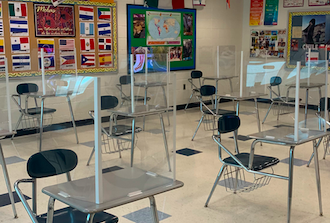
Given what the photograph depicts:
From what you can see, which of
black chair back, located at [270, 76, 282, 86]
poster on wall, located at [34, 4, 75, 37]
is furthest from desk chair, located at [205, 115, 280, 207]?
poster on wall, located at [34, 4, 75, 37]

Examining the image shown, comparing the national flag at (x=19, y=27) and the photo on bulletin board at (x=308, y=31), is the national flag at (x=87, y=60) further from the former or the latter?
the photo on bulletin board at (x=308, y=31)

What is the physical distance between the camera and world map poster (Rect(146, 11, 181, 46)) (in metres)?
7.57

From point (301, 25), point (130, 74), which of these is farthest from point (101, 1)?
point (301, 25)

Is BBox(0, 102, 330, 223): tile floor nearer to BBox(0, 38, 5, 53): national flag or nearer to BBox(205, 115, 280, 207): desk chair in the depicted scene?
BBox(205, 115, 280, 207): desk chair

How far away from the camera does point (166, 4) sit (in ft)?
24.7

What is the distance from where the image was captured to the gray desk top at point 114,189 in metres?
1.82

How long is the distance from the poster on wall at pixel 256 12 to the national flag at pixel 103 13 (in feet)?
12.8

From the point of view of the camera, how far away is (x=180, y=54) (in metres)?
8.17

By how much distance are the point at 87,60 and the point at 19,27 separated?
124 centimetres

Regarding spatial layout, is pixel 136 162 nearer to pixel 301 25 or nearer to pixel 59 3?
pixel 59 3

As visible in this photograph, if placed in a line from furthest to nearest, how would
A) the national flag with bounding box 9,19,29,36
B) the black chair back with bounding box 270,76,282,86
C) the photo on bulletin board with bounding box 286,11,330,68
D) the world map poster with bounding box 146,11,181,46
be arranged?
the photo on bulletin board with bounding box 286,11,330,68 → the world map poster with bounding box 146,11,181,46 → the national flag with bounding box 9,19,29,36 → the black chair back with bounding box 270,76,282,86

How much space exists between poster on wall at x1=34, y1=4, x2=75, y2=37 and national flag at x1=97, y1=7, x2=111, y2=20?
500 mm

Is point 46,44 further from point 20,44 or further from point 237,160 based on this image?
point 237,160

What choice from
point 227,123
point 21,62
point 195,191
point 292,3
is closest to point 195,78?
point 292,3
